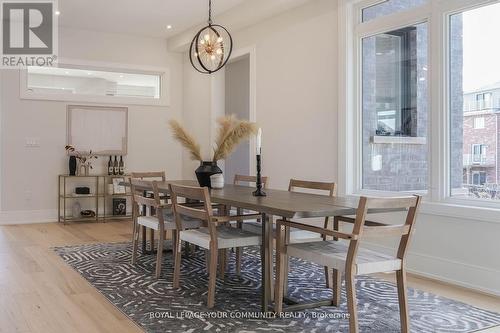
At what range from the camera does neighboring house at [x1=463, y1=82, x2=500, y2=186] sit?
3.72 m

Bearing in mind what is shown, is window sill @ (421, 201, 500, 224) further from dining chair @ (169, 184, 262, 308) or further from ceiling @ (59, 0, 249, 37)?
ceiling @ (59, 0, 249, 37)

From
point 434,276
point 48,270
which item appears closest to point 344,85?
point 434,276

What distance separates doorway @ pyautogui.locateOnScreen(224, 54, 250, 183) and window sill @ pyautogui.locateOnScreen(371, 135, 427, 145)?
3402mm

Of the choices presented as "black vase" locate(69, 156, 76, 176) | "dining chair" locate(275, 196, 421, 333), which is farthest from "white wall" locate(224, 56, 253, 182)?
"dining chair" locate(275, 196, 421, 333)

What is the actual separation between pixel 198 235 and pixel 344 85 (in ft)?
8.00

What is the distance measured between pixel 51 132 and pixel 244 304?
5.23m

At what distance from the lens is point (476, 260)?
377 centimetres

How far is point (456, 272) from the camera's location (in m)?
3.91

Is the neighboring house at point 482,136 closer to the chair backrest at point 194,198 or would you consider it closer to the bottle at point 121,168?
the chair backrest at point 194,198

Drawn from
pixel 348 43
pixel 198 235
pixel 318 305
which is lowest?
pixel 318 305

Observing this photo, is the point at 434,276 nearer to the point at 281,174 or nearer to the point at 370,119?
the point at 370,119

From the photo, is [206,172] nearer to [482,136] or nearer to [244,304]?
[244,304]

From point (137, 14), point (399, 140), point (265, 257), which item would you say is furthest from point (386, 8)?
point (137, 14)

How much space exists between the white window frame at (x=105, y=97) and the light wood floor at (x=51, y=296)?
256 centimetres
